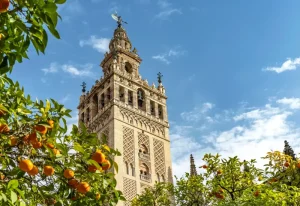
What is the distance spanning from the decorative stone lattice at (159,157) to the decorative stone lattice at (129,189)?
2.61 metres

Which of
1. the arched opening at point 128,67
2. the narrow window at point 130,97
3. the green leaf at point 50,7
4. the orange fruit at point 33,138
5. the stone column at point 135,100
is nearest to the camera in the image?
the green leaf at point 50,7

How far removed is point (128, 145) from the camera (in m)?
26.3

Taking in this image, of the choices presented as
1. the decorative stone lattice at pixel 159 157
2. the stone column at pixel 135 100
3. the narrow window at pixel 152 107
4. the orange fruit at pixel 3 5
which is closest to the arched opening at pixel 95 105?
the stone column at pixel 135 100

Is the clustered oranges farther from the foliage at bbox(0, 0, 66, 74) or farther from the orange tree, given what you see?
the foliage at bbox(0, 0, 66, 74)

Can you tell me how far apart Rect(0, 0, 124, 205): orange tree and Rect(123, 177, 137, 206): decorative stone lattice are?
20.5 m

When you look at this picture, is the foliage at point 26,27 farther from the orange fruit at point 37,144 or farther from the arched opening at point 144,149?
the arched opening at point 144,149

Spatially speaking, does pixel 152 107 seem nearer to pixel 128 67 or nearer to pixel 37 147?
pixel 128 67

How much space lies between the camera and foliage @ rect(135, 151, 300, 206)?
26.7ft

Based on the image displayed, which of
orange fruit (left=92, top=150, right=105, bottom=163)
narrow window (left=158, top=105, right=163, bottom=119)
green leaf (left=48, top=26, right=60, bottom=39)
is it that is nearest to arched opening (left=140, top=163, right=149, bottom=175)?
narrow window (left=158, top=105, right=163, bottom=119)

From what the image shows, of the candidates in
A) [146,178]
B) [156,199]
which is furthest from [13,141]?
[146,178]

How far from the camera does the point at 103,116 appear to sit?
2775 cm

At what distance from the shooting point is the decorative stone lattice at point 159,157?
89.6 ft

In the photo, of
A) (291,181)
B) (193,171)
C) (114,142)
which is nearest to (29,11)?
(291,181)

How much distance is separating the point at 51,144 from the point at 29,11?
3.78 ft
